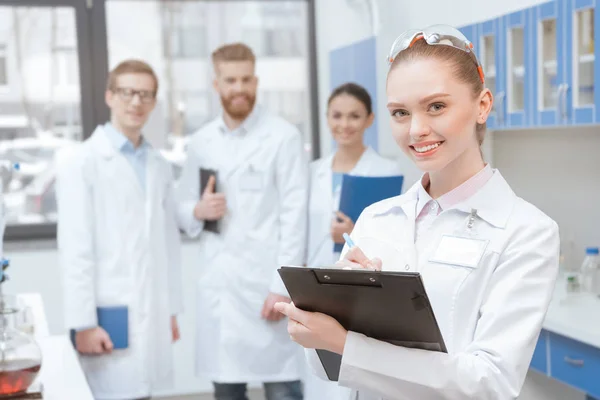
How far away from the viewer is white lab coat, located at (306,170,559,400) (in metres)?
1.20

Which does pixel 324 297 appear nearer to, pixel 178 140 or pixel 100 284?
pixel 100 284

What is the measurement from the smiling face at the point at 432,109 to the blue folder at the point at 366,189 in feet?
5.00

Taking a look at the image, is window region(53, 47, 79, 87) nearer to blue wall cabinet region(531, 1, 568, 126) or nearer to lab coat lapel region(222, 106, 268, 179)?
lab coat lapel region(222, 106, 268, 179)

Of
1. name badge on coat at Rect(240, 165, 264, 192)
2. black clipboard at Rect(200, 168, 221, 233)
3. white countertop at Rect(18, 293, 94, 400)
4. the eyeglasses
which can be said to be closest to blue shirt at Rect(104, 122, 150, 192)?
the eyeglasses

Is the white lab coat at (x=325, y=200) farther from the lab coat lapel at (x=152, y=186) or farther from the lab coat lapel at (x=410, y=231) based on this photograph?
the lab coat lapel at (x=410, y=231)

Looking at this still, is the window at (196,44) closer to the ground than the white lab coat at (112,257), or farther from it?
farther from it

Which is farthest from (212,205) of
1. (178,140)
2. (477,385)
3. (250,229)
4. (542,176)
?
(477,385)

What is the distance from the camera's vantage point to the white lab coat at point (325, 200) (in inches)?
125

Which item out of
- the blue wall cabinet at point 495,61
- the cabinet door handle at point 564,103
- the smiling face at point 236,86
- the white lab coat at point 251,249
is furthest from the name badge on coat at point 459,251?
the smiling face at point 236,86

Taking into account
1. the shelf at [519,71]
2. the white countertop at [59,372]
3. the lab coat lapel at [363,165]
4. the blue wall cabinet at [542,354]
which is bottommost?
the blue wall cabinet at [542,354]

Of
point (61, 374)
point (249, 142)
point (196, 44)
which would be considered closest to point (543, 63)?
point (249, 142)

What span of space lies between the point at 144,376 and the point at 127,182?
0.68 m

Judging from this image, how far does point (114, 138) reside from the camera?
9.55ft

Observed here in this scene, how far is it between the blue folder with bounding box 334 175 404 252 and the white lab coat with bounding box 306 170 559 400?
58.9 inches
